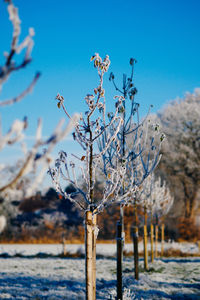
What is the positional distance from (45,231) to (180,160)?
12278mm

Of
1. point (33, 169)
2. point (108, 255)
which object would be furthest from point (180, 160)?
Result: point (33, 169)

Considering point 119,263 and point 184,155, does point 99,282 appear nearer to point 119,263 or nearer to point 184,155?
point 119,263

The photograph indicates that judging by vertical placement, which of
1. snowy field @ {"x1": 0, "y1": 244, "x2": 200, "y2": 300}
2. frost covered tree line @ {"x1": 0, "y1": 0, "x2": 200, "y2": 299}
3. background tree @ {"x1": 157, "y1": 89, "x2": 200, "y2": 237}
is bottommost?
snowy field @ {"x1": 0, "y1": 244, "x2": 200, "y2": 300}

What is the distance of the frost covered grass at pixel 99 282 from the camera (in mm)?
7953

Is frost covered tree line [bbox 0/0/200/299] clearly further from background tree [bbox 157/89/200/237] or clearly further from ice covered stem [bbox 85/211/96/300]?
background tree [bbox 157/89/200/237]

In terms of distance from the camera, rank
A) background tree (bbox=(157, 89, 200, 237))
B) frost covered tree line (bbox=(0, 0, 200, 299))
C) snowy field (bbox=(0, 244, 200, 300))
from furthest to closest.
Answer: background tree (bbox=(157, 89, 200, 237)), snowy field (bbox=(0, 244, 200, 300)), frost covered tree line (bbox=(0, 0, 200, 299))

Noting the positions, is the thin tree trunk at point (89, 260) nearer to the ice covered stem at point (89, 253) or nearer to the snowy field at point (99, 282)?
the ice covered stem at point (89, 253)

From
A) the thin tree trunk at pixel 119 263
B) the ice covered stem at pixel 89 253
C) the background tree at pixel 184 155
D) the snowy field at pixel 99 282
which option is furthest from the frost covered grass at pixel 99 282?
the background tree at pixel 184 155

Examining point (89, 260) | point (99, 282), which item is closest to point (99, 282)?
point (99, 282)

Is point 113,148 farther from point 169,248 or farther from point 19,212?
point 19,212

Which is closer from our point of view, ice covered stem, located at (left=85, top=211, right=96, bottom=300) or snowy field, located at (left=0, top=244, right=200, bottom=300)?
ice covered stem, located at (left=85, top=211, right=96, bottom=300)

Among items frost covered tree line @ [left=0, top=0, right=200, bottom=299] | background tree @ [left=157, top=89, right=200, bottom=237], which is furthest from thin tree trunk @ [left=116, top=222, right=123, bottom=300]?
background tree @ [left=157, top=89, right=200, bottom=237]

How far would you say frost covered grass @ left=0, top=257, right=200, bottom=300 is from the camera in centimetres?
795

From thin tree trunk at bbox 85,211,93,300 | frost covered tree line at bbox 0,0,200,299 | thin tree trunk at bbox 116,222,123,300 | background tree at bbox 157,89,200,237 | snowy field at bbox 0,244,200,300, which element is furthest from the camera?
background tree at bbox 157,89,200,237
